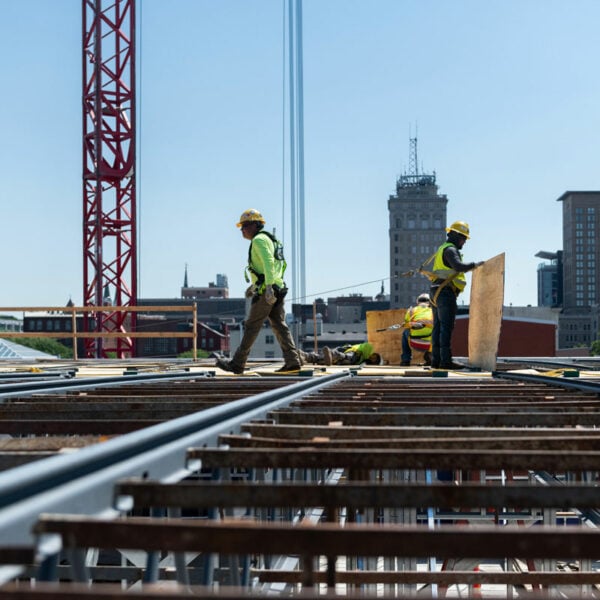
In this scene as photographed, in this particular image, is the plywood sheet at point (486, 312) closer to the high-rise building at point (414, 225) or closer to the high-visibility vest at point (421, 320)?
the high-visibility vest at point (421, 320)

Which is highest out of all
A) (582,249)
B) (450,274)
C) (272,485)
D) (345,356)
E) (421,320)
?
(582,249)

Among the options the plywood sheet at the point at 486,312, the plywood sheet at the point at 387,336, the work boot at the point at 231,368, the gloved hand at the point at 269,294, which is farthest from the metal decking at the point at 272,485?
the plywood sheet at the point at 387,336

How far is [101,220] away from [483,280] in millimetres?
30573

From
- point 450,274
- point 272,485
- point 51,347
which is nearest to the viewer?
point 272,485

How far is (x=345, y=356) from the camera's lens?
12398 mm

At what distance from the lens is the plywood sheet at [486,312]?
26.0 feet

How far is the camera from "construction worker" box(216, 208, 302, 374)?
8.16 m

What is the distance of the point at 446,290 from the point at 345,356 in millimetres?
3546

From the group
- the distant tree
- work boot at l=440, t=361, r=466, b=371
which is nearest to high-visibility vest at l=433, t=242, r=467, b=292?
work boot at l=440, t=361, r=466, b=371

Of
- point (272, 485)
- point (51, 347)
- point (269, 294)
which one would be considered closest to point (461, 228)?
point (269, 294)

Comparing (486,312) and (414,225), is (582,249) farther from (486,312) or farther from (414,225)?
(486,312)

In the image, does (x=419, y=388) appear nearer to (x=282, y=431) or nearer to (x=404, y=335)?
(x=282, y=431)

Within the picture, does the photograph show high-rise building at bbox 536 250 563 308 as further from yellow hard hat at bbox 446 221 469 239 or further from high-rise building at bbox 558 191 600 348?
yellow hard hat at bbox 446 221 469 239

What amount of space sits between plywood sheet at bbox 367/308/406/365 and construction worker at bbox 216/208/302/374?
522 cm
